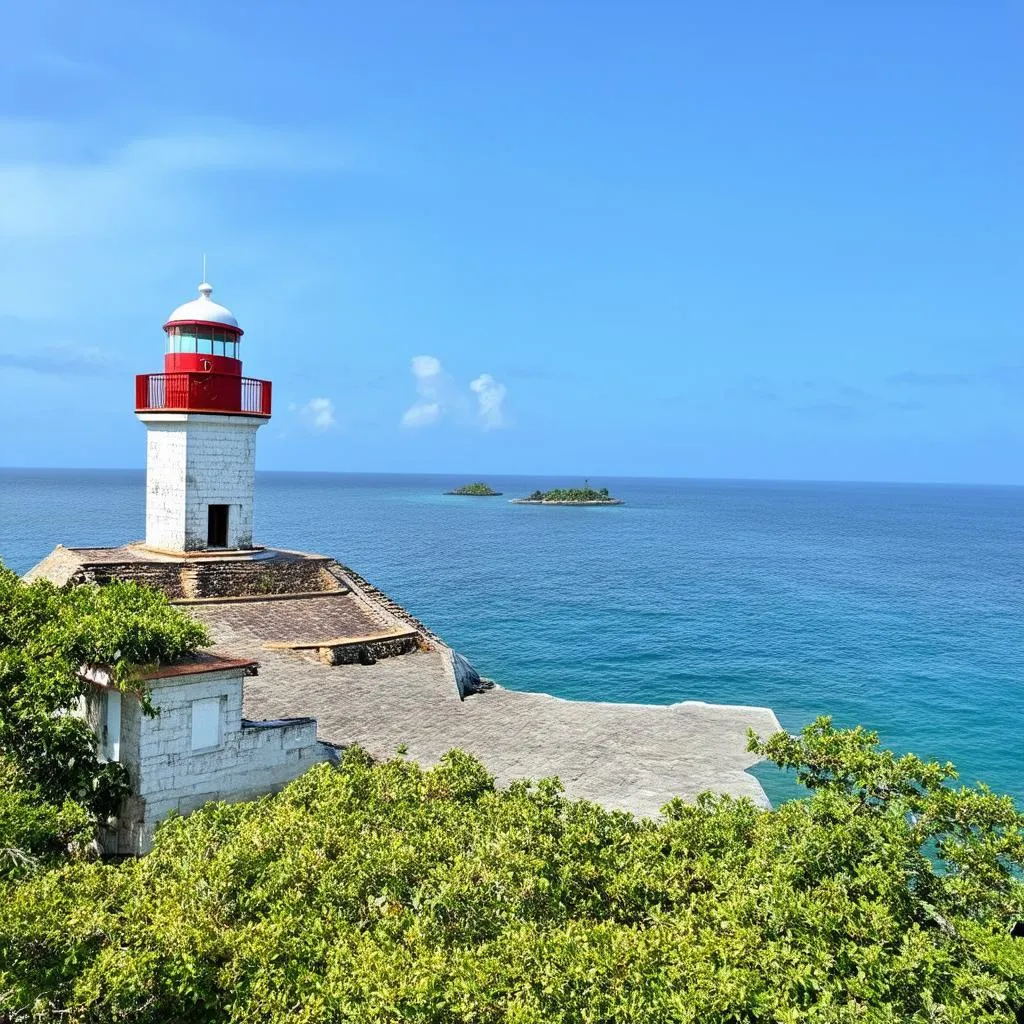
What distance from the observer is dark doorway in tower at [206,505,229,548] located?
26953 mm

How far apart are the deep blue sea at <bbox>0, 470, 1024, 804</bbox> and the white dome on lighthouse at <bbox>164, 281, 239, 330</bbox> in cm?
1553

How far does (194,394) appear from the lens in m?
26.0

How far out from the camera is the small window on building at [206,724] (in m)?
12.7

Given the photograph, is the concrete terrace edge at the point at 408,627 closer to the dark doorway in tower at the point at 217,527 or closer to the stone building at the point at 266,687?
the stone building at the point at 266,687

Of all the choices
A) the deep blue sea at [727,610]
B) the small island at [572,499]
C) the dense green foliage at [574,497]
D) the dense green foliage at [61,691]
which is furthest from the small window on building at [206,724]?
the dense green foliage at [574,497]

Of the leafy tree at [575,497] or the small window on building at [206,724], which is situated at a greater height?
the leafy tree at [575,497]

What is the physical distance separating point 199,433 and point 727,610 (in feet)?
104

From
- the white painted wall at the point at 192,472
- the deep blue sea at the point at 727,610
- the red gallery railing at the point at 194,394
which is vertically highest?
the red gallery railing at the point at 194,394

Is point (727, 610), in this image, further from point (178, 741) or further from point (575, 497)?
point (575, 497)

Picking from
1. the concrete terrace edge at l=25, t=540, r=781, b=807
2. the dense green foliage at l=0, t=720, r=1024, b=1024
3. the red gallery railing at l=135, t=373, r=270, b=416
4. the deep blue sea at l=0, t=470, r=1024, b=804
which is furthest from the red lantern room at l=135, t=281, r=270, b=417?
the dense green foliage at l=0, t=720, r=1024, b=1024

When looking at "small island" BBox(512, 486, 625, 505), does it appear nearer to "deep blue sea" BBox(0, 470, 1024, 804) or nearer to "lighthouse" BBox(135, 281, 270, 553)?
"deep blue sea" BBox(0, 470, 1024, 804)

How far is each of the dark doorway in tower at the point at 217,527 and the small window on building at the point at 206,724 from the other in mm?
15080

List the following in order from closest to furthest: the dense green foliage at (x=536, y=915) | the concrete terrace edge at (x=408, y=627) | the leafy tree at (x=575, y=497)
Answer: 1. the dense green foliage at (x=536, y=915)
2. the concrete terrace edge at (x=408, y=627)
3. the leafy tree at (x=575, y=497)

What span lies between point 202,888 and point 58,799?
492cm
